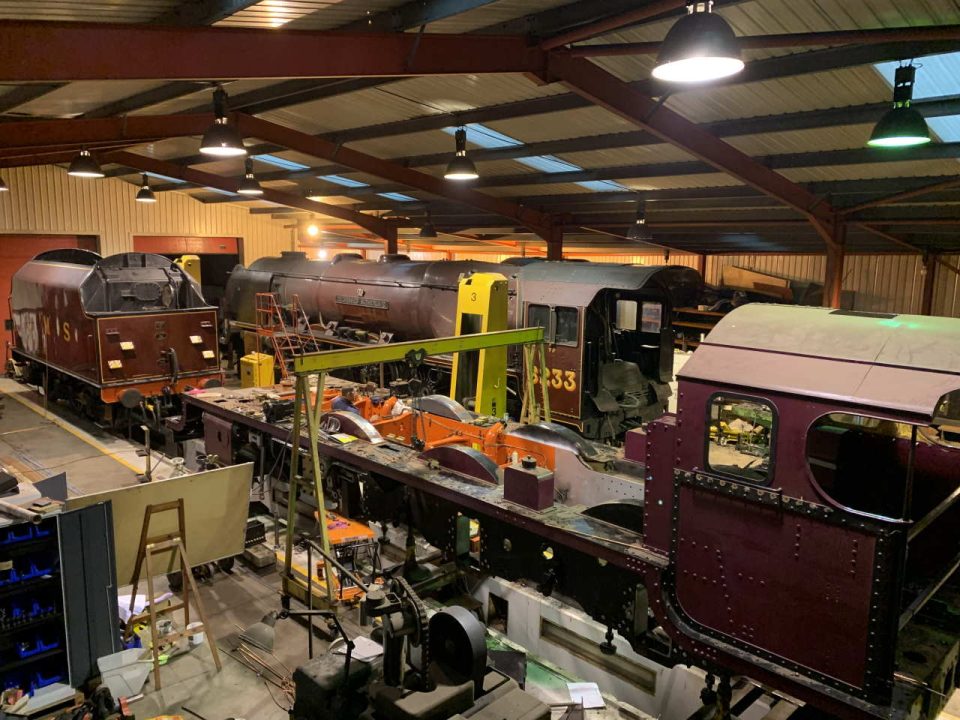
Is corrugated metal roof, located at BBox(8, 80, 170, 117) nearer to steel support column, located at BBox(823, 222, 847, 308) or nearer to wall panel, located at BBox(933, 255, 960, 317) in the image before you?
steel support column, located at BBox(823, 222, 847, 308)

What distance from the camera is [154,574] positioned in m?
5.87

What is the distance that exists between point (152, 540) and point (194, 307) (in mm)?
8306

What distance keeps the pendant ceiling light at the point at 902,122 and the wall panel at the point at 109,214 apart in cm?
2053

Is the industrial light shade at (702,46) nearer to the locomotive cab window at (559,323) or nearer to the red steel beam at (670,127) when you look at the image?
the red steel beam at (670,127)

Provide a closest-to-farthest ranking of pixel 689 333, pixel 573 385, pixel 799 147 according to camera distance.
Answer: pixel 799 147, pixel 573 385, pixel 689 333

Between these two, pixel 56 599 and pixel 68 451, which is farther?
pixel 68 451

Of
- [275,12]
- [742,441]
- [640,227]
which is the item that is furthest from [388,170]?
[742,441]

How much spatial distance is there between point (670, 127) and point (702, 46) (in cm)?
573

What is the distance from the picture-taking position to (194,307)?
1312 cm

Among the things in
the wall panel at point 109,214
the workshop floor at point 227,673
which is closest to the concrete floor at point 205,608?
the workshop floor at point 227,673

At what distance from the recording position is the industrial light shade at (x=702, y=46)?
4.07m

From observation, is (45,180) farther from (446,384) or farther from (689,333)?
(689,333)

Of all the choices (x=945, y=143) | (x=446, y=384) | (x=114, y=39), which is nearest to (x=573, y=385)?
(x=446, y=384)

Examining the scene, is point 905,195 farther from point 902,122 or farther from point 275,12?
point 275,12
